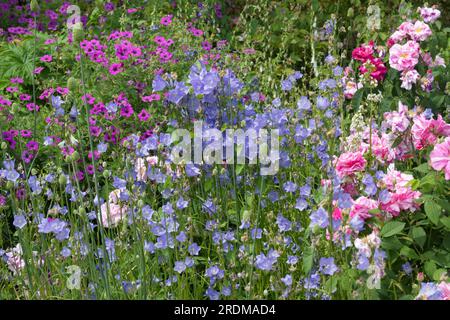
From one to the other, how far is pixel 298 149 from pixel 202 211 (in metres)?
0.54

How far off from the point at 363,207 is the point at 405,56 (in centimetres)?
108

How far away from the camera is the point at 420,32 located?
11.1 feet

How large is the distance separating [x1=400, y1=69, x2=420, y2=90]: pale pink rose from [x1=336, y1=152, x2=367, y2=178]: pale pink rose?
76 cm

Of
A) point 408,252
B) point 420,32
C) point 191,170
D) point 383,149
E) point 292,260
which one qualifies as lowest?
point 292,260

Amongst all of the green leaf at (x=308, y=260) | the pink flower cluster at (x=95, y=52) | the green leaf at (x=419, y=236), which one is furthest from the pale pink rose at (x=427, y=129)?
the pink flower cluster at (x=95, y=52)

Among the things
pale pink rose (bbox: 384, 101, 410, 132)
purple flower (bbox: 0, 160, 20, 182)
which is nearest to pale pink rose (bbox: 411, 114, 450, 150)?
pale pink rose (bbox: 384, 101, 410, 132)

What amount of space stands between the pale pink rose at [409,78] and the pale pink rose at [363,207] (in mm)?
980

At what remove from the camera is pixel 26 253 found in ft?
8.92

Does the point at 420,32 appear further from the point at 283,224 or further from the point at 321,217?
the point at 321,217

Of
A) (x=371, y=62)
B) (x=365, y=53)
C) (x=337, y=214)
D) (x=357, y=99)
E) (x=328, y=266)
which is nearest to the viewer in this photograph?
(x=328, y=266)

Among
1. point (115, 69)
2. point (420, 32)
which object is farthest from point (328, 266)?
point (115, 69)

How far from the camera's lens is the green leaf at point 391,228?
242cm
